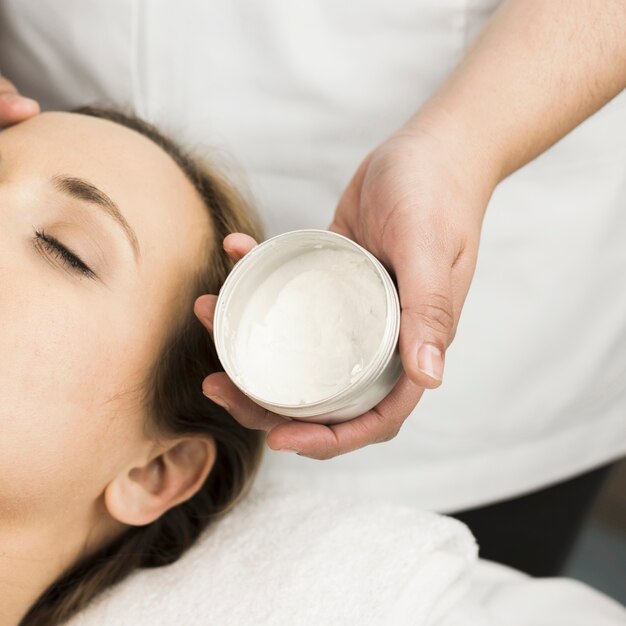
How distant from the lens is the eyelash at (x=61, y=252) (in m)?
1.02

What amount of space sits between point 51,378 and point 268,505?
1.44ft

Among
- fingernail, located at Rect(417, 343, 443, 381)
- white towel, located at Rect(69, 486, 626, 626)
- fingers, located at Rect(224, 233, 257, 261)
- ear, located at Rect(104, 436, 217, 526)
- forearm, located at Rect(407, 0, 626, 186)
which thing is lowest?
white towel, located at Rect(69, 486, 626, 626)

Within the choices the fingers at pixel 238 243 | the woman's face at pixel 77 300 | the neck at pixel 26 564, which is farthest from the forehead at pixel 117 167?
the neck at pixel 26 564

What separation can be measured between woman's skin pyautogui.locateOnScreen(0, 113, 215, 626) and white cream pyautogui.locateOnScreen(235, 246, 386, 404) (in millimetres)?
168

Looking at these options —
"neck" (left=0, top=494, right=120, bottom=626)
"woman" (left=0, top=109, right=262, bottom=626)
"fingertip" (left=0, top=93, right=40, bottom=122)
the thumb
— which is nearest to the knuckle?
the thumb

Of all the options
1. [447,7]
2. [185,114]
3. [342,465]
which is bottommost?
[342,465]

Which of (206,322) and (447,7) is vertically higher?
(447,7)

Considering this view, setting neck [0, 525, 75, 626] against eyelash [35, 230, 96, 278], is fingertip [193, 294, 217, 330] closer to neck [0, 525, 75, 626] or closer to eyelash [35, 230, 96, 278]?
eyelash [35, 230, 96, 278]

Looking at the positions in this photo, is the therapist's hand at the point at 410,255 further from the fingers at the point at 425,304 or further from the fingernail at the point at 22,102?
the fingernail at the point at 22,102

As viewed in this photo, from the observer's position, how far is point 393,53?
1.27m

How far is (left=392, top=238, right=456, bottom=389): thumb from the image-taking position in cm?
87

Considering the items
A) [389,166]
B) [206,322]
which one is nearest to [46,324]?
[206,322]

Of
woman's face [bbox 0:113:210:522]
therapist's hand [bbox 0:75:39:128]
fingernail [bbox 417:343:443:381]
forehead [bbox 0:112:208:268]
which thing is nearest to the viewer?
fingernail [bbox 417:343:443:381]

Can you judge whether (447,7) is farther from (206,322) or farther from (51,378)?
(51,378)
